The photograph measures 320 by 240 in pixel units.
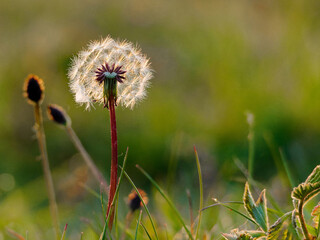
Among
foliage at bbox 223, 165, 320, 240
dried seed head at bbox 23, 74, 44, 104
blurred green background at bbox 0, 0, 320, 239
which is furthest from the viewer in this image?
blurred green background at bbox 0, 0, 320, 239

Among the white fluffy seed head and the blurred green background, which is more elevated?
the blurred green background

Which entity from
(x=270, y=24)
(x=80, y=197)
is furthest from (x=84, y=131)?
(x=270, y=24)

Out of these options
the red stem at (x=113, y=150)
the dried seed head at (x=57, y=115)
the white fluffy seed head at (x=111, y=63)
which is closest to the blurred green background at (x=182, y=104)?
the dried seed head at (x=57, y=115)

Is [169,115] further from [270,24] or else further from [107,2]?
[107,2]

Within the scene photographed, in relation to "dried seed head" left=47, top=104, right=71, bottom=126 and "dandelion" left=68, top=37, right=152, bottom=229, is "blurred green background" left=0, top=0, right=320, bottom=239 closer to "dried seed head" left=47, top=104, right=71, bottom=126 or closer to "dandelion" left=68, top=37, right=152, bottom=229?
"dried seed head" left=47, top=104, right=71, bottom=126

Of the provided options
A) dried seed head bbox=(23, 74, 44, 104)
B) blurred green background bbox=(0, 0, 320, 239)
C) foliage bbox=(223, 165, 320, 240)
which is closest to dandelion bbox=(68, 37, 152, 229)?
dried seed head bbox=(23, 74, 44, 104)

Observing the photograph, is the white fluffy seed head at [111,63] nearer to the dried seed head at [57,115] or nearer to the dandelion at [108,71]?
the dandelion at [108,71]
